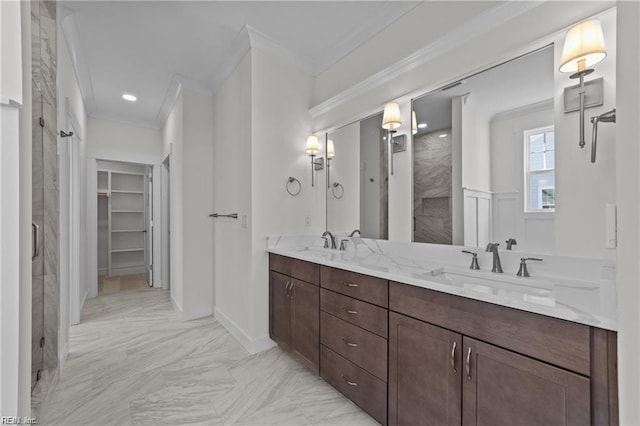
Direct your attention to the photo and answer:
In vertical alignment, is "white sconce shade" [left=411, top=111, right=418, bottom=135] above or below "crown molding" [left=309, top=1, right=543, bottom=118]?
below

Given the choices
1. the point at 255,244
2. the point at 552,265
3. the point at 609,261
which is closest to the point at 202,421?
the point at 255,244

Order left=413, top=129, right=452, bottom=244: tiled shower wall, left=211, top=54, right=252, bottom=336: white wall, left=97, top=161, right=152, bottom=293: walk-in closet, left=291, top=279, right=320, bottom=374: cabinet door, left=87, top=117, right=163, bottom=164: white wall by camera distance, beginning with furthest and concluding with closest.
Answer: left=97, top=161, right=152, bottom=293: walk-in closet < left=87, top=117, right=163, bottom=164: white wall < left=211, top=54, right=252, bottom=336: white wall < left=291, top=279, right=320, bottom=374: cabinet door < left=413, top=129, right=452, bottom=244: tiled shower wall

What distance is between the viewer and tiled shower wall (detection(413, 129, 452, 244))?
1.80m

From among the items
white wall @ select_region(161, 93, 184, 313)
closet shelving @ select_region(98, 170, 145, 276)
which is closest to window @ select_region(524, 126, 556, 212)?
white wall @ select_region(161, 93, 184, 313)

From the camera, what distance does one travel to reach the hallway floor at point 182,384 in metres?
1.64

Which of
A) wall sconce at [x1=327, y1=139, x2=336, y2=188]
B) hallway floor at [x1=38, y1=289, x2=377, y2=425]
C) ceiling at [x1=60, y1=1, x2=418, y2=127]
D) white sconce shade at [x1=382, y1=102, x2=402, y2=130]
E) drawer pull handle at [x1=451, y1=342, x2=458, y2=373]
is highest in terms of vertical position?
ceiling at [x1=60, y1=1, x2=418, y2=127]

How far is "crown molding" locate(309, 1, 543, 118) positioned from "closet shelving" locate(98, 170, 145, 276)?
5033 mm

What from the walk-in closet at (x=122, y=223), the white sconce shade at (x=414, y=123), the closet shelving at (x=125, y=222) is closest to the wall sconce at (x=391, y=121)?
the white sconce shade at (x=414, y=123)

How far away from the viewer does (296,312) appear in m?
2.14

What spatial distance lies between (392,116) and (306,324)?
165cm

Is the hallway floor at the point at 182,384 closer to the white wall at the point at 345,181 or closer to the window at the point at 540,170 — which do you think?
the white wall at the point at 345,181

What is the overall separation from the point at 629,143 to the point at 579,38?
82cm

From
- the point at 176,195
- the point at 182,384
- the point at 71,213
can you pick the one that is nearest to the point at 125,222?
the point at 71,213

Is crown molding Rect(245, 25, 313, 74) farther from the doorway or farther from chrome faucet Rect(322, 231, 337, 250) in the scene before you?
the doorway
